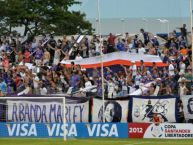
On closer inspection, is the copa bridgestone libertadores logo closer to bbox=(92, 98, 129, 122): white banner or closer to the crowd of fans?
bbox=(92, 98, 129, 122): white banner

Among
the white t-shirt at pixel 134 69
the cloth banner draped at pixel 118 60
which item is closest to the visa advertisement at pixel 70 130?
the white t-shirt at pixel 134 69

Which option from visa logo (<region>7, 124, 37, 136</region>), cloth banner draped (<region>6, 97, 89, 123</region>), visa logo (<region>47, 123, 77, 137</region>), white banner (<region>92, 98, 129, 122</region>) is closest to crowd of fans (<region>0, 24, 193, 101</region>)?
white banner (<region>92, 98, 129, 122</region>)

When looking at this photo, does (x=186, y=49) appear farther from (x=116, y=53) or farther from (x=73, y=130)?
(x=73, y=130)

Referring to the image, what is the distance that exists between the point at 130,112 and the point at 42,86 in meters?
5.47

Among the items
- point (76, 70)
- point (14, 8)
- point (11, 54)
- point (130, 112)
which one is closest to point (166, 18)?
point (14, 8)

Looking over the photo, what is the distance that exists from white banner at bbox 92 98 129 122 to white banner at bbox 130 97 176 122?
50cm

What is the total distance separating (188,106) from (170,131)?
1260 millimetres

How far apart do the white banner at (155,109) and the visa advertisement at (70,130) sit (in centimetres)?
76

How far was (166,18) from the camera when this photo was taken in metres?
50.9

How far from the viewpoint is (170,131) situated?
85.7 feet

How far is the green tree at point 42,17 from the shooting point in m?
50.4

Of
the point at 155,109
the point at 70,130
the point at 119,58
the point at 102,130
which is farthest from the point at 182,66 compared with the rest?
the point at 70,130

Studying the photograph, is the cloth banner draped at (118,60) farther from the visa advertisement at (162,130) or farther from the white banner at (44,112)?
the visa advertisement at (162,130)

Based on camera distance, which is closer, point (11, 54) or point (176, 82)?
point (176, 82)
